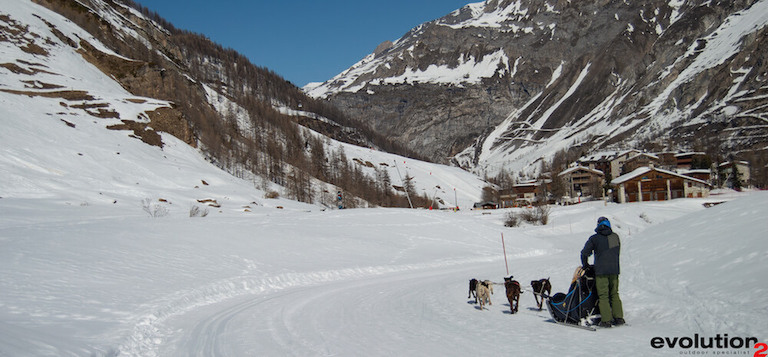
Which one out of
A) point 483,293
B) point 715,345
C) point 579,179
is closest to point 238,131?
point 579,179

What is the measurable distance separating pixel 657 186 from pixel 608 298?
229 feet

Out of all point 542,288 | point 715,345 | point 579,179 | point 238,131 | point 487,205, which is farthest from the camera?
point 238,131

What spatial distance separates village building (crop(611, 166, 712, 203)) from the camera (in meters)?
65.9

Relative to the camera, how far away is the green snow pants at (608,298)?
835cm

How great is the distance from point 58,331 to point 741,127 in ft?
526

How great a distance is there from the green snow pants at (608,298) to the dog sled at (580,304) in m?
0.26

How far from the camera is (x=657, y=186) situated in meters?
67.3

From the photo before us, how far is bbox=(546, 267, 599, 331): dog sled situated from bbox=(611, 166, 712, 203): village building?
220ft

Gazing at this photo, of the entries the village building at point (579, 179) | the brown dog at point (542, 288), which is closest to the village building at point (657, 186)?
the village building at point (579, 179)

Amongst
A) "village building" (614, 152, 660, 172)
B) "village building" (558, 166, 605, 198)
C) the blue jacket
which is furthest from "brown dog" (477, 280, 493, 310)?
"village building" (614, 152, 660, 172)

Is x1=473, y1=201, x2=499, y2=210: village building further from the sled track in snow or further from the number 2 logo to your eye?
the number 2 logo

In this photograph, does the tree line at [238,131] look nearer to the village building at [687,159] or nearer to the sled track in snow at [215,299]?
the sled track in snow at [215,299]

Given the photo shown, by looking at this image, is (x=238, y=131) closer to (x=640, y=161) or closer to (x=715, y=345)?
(x=640, y=161)

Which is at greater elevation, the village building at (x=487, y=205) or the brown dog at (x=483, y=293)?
the village building at (x=487, y=205)
